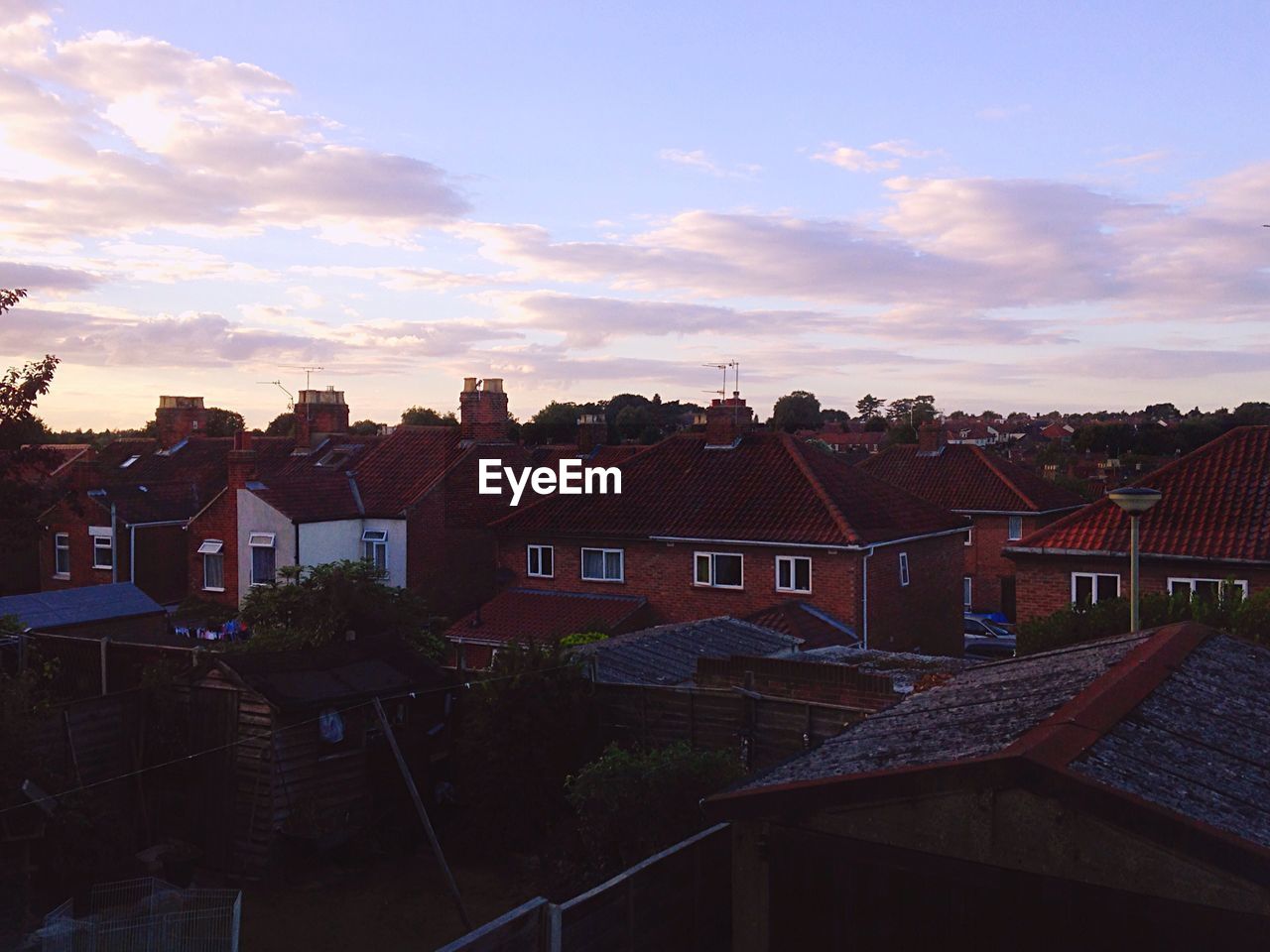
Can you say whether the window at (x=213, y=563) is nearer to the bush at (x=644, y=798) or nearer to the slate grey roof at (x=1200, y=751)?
the bush at (x=644, y=798)

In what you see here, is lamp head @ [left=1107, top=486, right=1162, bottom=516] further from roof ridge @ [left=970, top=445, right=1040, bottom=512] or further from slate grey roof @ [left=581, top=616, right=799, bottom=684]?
roof ridge @ [left=970, top=445, right=1040, bottom=512]

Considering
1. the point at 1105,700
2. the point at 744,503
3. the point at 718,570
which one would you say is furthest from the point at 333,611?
the point at 1105,700

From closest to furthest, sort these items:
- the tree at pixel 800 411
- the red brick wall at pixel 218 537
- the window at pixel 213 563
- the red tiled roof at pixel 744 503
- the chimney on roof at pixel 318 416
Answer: the red tiled roof at pixel 744 503 → the red brick wall at pixel 218 537 → the window at pixel 213 563 → the chimney on roof at pixel 318 416 → the tree at pixel 800 411

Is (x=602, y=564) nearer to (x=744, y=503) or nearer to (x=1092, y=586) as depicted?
(x=744, y=503)

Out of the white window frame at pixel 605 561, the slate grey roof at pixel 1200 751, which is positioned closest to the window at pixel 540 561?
the white window frame at pixel 605 561

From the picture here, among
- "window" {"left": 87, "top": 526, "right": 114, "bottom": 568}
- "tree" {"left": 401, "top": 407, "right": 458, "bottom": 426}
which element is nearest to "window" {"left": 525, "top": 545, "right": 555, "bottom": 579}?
"window" {"left": 87, "top": 526, "right": 114, "bottom": 568}

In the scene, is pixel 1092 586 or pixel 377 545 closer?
pixel 1092 586
